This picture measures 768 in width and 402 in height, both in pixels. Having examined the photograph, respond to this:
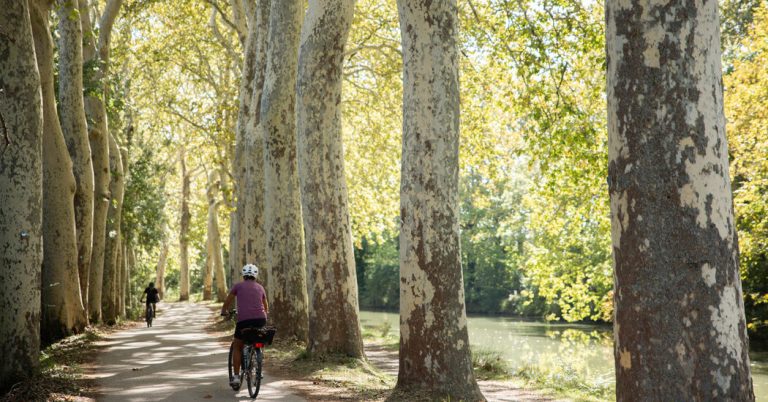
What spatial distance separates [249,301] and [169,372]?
378cm

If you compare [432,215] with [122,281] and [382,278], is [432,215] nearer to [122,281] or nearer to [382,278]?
[122,281]

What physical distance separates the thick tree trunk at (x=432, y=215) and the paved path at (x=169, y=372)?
A: 2186 millimetres

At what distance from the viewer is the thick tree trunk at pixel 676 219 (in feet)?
14.5

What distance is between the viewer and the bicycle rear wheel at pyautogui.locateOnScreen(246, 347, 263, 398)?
10281mm

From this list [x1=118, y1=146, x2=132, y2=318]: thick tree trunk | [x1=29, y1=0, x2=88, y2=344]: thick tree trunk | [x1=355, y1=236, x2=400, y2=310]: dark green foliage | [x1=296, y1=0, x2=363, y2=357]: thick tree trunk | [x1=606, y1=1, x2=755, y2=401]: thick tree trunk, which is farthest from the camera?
[x1=355, y1=236, x2=400, y2=310]: dark green foliage

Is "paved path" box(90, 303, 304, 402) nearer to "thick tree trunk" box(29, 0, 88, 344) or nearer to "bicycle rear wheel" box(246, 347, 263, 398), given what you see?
"bicycle rear wheel" box(246, 347, 263, 398)

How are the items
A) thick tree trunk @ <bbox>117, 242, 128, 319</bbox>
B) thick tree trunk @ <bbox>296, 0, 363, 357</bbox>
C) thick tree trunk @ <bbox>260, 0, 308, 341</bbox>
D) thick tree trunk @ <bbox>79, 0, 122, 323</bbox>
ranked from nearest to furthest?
thick tree trunk @ <bbox>296, 0, 363, 357</bbox> < thick tree trunk @ <bbox>260, 0, 308, 341</bbox> < thick tree trunk @ <bbox>79, 0, 122, 323</bbox> < thick tree trunk @ <bbox>117, 242, 128, 319</bbox>

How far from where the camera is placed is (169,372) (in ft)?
43.8

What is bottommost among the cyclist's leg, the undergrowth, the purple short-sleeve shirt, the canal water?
the canal water

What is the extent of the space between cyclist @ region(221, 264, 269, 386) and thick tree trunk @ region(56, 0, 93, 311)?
10027 millimetres

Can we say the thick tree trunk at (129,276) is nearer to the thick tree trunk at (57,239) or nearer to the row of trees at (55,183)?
the row of trees at (55,183)

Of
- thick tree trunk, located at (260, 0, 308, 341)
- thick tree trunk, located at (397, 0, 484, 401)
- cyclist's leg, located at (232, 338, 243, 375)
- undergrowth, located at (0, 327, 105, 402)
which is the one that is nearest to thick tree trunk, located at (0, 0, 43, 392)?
undergrowth, located at (0, 327, 105, 402)

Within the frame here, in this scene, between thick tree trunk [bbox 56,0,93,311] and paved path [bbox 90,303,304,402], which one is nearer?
paved path [bbox 90,303,304,402]

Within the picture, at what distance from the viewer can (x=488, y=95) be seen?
2094 cm
